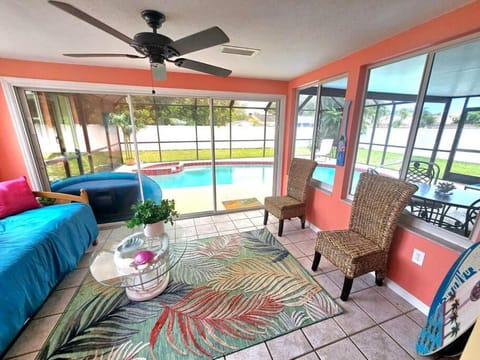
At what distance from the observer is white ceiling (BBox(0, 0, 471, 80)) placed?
4.25 feet

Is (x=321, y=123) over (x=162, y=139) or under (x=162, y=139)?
over

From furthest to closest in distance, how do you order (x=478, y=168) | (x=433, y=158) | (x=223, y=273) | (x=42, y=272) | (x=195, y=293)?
1. (x=223, y=273)
2. (x=195, y=293)
3. (x=433, y=158)
4. (x=42, y=272)
5. (x=478, y=168)

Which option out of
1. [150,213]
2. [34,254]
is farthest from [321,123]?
[34,254]

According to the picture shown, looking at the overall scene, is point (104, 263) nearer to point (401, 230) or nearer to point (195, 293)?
point (195, 293)

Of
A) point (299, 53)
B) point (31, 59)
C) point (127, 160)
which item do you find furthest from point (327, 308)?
point (31, 59)

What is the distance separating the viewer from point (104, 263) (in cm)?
181

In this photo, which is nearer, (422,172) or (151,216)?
(422,172)

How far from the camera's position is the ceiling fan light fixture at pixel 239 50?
1992 mm

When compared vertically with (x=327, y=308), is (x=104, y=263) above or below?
above

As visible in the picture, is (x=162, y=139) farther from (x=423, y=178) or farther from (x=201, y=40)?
(x=423, y=178)

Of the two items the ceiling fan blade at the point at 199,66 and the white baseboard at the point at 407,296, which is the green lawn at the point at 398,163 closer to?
the white baseboard at the point at 407,296

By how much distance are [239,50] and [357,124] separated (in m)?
1.54

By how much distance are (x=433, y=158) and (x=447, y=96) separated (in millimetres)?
522

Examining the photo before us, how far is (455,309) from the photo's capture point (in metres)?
1.21
